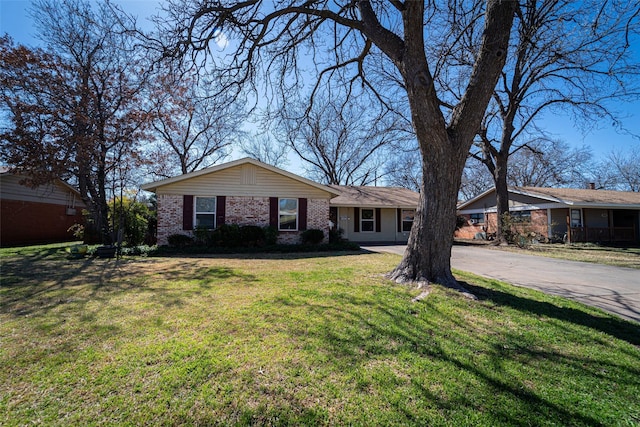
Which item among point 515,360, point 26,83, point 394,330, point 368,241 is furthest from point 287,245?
point 26,83

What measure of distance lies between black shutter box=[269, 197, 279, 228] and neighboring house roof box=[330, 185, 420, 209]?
4.64 m

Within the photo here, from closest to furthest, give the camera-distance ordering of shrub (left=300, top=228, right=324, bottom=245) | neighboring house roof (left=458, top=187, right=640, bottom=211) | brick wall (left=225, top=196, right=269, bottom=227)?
brick wall (left=225, top=196, right=269, bottom=227) < shrub (left=300, top=228, right=324, bottom=245) < neighboring house roof (left=458, top=187, right=640, bottom=211)

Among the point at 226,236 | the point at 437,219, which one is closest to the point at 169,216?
the point at 226,236

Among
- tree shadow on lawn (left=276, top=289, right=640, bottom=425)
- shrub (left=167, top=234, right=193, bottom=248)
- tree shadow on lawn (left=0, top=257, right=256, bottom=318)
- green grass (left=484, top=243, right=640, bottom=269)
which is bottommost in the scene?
tree shadow on lawn (left=276, top=289, right=640, bottom=425)

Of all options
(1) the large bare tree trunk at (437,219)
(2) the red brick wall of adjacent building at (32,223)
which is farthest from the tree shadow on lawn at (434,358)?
(2) the red brick wall of adjacent building at (32,223)

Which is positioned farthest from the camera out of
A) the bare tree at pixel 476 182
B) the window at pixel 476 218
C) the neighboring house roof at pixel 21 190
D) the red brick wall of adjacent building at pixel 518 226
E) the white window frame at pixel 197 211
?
the bare tree at pixel 476 182

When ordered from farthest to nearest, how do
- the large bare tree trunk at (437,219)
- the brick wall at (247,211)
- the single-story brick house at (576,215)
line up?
the single-story brick house at (576,215)
the brick wall at (247,211)
the large bare tree trunk at (437,219)

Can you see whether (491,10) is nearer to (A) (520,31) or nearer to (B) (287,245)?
(A) (520,31)

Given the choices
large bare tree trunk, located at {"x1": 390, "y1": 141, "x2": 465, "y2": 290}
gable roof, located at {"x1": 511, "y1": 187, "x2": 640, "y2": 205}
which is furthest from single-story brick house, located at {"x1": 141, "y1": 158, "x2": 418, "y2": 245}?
gable roof, located at {"x1": 511, "y1": 187, "x2": 640, "y2": 205}

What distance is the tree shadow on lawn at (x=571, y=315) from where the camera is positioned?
143 inches

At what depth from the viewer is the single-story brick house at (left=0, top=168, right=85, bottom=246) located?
563 inches

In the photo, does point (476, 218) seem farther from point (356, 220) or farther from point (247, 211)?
point (247, 211)

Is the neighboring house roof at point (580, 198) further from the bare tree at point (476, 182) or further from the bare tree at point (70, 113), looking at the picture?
the bare tree at point (70, 113)

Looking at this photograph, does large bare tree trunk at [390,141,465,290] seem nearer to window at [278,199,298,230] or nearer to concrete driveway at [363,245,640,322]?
concrete driveway at [363,245,640,322]
